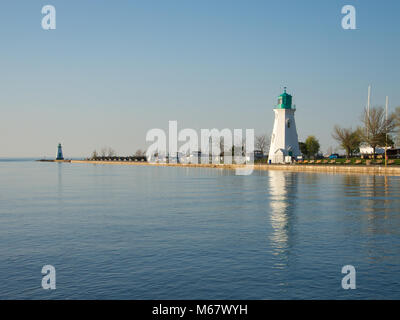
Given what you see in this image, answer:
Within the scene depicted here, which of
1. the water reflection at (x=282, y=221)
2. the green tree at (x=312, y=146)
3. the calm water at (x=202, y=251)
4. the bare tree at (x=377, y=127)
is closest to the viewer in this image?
the calm water at (x=202, y=251)

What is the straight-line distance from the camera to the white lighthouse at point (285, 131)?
4176 inches

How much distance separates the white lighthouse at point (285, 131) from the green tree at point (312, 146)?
46623mm

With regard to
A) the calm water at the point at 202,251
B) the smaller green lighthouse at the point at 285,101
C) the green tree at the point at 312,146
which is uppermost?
the smaller green lighthouse at the point at 285,101

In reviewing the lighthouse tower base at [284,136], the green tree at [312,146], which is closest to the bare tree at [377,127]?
the lighthouse tower base at [284,136]

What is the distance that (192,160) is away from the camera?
600ft

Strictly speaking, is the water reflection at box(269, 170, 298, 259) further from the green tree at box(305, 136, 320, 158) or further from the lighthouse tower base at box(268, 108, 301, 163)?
the green tree at box(305, 136, 320, 158)

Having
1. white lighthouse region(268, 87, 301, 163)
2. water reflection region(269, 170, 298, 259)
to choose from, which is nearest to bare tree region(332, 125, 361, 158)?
white lighthouse region(268, 87, 301, 163)

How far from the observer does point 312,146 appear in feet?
512

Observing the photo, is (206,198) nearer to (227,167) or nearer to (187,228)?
(187,228)

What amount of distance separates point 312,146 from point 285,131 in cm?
5410

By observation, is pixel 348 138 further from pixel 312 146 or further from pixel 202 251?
pixel 202 251

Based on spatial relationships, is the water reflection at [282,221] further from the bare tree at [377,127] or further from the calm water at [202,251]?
the bare tree at [377,127]
